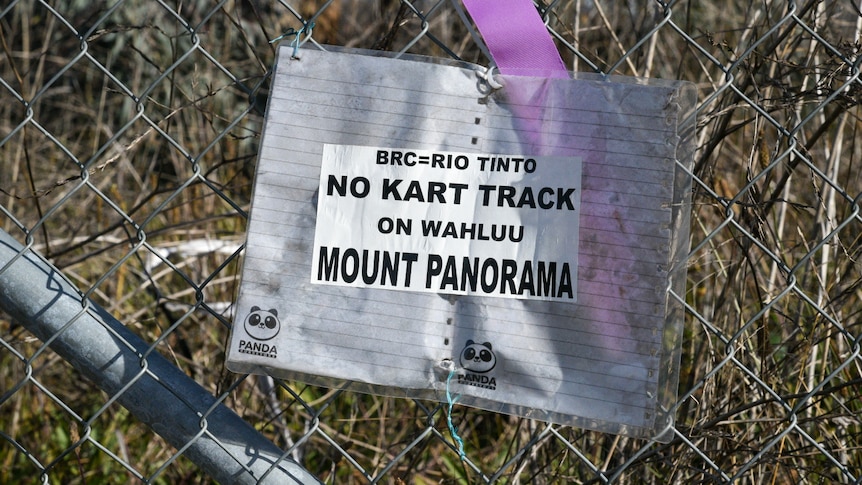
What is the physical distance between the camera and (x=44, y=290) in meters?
1.27

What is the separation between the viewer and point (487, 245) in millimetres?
1250

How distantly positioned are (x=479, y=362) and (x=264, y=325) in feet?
1.15

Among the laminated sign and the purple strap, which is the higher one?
the purple strap

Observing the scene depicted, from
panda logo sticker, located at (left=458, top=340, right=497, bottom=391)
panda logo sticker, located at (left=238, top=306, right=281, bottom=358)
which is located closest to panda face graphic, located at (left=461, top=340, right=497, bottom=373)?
panda logo sticker, located at (left=458, top=340, right=497, bottom=391)

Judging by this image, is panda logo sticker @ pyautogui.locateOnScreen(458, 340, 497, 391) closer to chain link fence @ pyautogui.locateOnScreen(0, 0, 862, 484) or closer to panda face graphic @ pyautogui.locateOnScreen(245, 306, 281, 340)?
chain link fence @ pyautogui.locateOnScreen(0, 0, 862, 484)

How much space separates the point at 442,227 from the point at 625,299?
0.31 meters

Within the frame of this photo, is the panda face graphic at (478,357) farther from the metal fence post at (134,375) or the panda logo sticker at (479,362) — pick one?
the metal fence post at (134,375)

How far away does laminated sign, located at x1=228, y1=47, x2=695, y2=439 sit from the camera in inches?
49.3

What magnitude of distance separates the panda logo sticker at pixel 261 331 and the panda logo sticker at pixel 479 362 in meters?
0.30

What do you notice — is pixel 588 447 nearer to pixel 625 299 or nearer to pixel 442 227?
pixel 625 299

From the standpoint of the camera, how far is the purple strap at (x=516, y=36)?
49.1 inches

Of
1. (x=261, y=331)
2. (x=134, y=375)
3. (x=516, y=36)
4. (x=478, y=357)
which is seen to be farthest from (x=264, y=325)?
(x=516, y=36)

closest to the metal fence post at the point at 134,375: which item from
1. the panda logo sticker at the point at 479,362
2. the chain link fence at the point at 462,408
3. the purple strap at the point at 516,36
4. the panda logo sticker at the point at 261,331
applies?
the chain link fence at the point at 462,408

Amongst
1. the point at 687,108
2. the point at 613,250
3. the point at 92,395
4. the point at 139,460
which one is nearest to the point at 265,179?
the point at 613,250
